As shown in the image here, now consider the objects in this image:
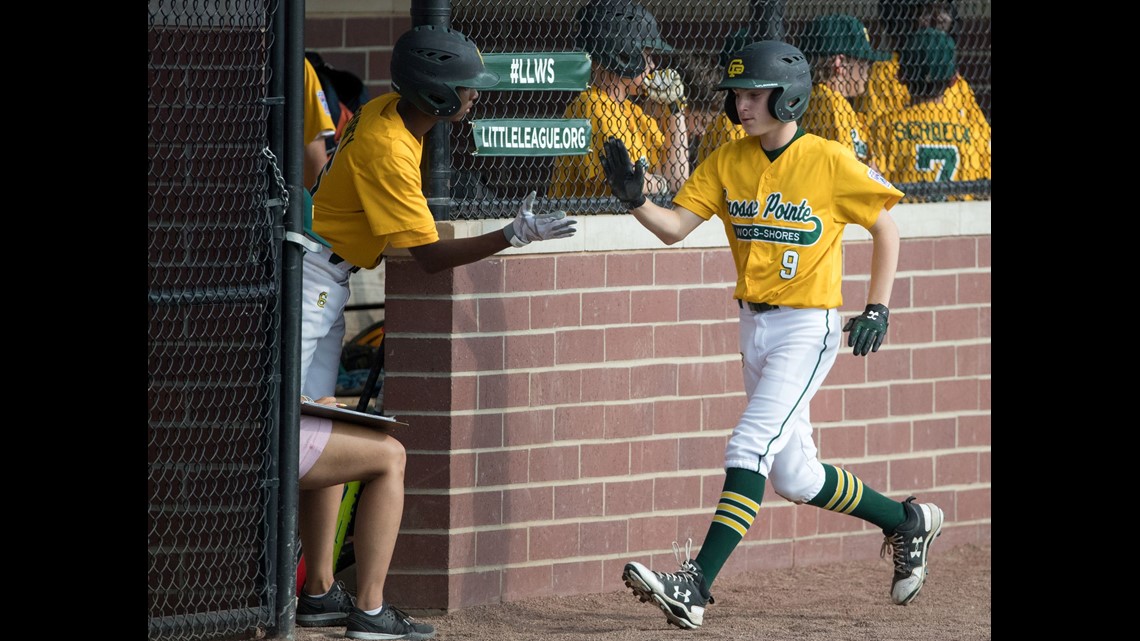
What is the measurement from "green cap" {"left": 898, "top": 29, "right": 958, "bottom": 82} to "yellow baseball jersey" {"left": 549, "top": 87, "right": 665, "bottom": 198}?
5.17ft

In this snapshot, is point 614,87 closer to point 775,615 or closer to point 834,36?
point 834,36

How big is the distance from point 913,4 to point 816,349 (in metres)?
2.37

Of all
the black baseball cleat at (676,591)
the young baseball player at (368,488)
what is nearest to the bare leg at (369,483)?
the young baseball player at (368,488)

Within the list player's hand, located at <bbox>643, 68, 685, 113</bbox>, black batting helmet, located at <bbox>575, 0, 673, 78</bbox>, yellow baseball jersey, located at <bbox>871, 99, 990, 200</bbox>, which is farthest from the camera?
yellow baseball jersey, located at <bbox>871, 99, 990, 200</bbox>

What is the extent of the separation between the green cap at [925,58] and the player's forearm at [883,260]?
189 centimetres

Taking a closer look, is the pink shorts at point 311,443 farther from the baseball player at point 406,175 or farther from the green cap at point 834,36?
the green cap at point 834,36

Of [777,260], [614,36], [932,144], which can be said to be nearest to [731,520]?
[777,260]

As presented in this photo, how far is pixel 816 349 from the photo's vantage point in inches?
257

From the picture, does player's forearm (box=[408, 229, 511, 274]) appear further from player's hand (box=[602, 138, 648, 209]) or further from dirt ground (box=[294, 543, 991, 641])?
dirt ground (box=[294, 543, 991, 641])

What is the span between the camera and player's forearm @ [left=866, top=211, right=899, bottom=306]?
21.3 ft

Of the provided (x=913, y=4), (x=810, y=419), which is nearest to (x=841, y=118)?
(x=913, y=4)

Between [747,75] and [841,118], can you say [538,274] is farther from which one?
[841,118]

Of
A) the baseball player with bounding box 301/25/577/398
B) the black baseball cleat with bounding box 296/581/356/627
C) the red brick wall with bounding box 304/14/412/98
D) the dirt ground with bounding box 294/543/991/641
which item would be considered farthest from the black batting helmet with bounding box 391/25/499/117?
the red brick wall with bounding box 304/14/412/98

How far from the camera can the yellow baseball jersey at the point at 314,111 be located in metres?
8.30
